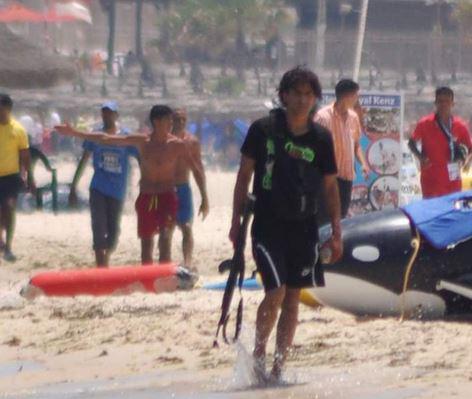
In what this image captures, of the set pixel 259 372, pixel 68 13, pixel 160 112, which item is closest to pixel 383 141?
pixel 160 112

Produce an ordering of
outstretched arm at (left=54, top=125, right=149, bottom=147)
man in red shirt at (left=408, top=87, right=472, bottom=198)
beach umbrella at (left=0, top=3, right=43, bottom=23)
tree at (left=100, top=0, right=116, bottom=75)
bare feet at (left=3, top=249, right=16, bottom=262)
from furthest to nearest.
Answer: tree at (left=100, top=0, right=116, bottom=75) → beach umbrella at (left=0, top=3, right=43, bottom=23) → bare feet at (left=3, top=249, right=16, bottom=262) → man in red shirt at (left=408, top=87, right=472, bottom=198) → outstretched arm at (left=54, top=125, right=149, bottom=147)

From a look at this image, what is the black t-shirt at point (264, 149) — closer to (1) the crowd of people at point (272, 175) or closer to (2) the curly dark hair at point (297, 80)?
(1) the crowd of people at point (272, 175)

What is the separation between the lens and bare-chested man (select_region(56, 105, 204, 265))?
11672mm

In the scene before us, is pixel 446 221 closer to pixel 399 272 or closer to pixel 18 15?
pixel 399 272

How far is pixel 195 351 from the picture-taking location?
812cm

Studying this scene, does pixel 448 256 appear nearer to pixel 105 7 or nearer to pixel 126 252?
pixel 126 252

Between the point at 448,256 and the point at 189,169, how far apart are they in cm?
402

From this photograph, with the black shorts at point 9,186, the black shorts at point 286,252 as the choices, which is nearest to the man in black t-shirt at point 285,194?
the black shorts at point 286,252

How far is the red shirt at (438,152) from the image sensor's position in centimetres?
1216

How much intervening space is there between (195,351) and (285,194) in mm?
1357

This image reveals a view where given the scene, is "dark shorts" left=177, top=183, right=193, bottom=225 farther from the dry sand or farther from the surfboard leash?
the surfboard leash

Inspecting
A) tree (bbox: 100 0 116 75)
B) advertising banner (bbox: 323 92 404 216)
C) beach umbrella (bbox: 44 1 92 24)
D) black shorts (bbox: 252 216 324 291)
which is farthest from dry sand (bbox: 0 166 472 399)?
tree (bbox: 100 0 116 75)

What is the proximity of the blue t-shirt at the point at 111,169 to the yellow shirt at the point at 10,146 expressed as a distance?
4.84 ft

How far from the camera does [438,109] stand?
39.9ft
